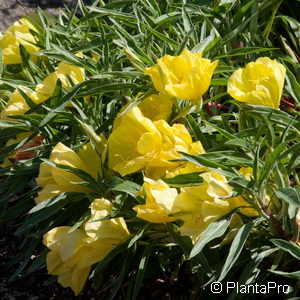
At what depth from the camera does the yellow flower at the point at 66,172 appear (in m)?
1.81

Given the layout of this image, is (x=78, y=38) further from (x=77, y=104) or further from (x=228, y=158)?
(x=228, y=158)

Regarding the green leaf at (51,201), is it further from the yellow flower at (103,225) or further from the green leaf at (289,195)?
the green leaf at (289,195)

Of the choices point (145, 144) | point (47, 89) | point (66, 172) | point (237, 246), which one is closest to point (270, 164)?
point (237, 246)

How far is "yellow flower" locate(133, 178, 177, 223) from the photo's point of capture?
1494 mm

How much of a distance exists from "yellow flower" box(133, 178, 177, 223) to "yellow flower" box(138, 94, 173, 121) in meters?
0.32

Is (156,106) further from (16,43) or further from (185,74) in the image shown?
(16,43)

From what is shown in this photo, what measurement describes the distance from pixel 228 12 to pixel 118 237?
966 mm

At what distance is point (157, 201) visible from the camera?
4.89 feet

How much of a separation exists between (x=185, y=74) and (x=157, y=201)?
1.16 ft

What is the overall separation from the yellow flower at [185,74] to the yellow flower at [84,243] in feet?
1.08

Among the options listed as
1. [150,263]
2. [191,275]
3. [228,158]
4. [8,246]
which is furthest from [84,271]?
[8,246]

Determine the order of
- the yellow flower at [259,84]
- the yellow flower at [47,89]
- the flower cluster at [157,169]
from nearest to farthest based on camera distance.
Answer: the flower cluster at [157,169]
the yellow flower at [259,84]
the yellow flower at [47,89]

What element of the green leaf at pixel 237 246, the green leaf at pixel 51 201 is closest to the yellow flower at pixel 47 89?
the green leaf at pixel 51 201

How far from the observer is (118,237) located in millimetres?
1692
